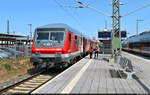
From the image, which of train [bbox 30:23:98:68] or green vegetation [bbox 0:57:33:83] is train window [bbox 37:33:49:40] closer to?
train [bbox 30:23:98:68]

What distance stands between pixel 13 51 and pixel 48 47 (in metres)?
8.16

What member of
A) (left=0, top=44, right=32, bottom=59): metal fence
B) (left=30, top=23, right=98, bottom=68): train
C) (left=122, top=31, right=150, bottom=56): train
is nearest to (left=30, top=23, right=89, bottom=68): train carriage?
(left=30, top=23, right=98, bottom=68): train

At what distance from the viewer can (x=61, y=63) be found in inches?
370

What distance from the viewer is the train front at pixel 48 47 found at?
9320 millimetres

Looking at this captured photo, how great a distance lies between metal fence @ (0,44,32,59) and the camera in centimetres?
1541

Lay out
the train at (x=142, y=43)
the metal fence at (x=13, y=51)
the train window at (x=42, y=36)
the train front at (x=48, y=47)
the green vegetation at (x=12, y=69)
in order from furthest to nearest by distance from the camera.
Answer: the train at (x=142, y=43) → the metal fence at (x=13, y=51) → the green vegetation at (x=12, y=69) → the train window at (x=42, y=36) → the train front at (x=48, y=47)

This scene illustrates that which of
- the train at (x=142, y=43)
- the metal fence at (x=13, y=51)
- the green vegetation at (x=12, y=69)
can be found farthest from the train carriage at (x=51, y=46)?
the train at (x=142, y=43)

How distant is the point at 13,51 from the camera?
53.7 ft

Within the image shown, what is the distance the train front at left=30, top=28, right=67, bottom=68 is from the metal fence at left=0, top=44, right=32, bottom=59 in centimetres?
644

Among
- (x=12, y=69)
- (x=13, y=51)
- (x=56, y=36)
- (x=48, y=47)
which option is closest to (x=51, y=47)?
(x=48, y=47)

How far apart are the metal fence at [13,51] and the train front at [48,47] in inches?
253

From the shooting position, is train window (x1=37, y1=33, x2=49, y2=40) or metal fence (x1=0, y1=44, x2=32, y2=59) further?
metal fence (x1=0, y1=44, x2=32, y2=59)

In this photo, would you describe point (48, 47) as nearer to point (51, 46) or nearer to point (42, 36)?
point (51, 46)

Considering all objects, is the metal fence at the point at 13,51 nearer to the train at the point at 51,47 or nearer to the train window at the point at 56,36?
the train at the point at 51,47
